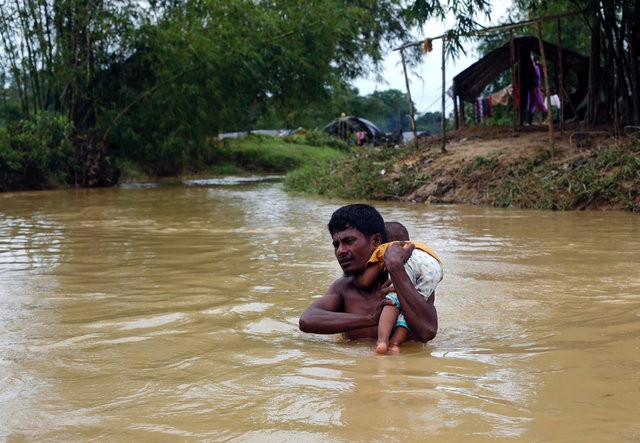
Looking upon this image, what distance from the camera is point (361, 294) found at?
3.78 metres

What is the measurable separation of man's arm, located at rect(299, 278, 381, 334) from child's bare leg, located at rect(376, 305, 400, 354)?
0.09 metres

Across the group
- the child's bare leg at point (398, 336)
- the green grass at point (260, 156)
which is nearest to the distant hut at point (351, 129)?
the green grass at point (260, 156)

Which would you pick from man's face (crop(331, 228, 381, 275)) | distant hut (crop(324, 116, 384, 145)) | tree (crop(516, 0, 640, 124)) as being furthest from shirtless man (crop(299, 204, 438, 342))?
distant hut (crop(324, 116, 384, 145))

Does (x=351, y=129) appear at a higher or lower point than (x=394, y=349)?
higher

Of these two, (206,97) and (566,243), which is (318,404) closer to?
(566,243)

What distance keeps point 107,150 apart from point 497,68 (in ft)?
32.1

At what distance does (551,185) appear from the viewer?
1100cm

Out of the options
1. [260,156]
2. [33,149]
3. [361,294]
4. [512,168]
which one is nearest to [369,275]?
[361,294]

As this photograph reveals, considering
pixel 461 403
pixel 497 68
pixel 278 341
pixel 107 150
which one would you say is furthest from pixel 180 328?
pixel 107 150

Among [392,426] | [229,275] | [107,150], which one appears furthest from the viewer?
[107,150]

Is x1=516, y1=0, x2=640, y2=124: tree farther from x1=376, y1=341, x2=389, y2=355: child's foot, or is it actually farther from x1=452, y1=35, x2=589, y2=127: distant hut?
x1=376, y1=341, x2=389, y2=355: child's foot

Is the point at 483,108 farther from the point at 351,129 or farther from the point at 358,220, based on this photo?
the point at 358,220

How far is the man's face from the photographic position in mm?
3686

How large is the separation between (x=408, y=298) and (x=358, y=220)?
1.48 feet
